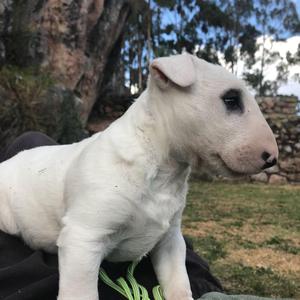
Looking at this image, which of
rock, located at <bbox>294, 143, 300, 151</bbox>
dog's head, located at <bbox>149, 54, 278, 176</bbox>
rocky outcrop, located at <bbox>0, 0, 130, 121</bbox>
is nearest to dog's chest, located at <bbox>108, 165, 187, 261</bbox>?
dog's head, located at <bbox>149, 54, 278, 176</bbox>

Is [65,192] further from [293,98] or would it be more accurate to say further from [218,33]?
[218,33]

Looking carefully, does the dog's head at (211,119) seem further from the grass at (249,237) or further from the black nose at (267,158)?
the grass at (249,237)

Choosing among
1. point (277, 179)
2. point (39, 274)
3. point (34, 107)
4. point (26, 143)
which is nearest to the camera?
point (39, 274)

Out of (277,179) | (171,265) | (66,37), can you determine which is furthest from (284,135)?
(171,265)

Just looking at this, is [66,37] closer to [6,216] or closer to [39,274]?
[6,216]

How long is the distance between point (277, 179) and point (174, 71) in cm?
1063

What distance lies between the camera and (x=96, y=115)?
12.2 meters

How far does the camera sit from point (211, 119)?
1.39 meters

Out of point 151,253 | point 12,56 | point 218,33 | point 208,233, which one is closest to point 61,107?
point 12,56

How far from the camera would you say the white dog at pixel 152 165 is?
53.5 inches

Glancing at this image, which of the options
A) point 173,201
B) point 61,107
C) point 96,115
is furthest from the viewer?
point 96,115

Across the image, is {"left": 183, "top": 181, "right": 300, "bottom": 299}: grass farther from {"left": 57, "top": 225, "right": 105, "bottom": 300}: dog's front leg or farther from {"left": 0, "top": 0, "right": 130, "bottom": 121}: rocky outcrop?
{"left": 0, "top": 0, "right": 130, "bottom": 121}: rocky outcrop

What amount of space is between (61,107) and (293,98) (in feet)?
25.4

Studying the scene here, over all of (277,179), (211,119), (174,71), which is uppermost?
(174,71)
